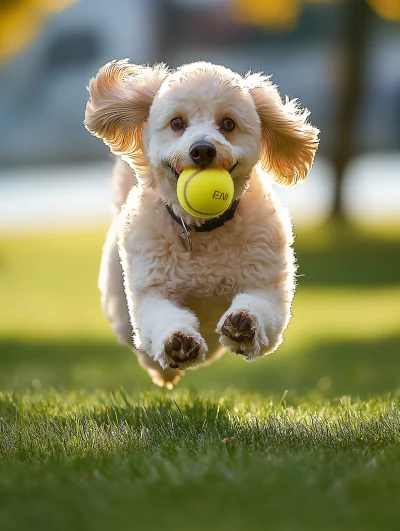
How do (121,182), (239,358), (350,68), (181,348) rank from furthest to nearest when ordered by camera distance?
1. (350,68)
2. (239,358)
3. (121,182)
4. (181,348)

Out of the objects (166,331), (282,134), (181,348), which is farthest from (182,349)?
(282,134)

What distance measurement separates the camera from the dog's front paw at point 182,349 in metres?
4.27

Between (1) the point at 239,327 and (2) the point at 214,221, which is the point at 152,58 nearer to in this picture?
(2) the point at 214,221

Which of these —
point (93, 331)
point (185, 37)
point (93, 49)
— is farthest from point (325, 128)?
point (93, 331)

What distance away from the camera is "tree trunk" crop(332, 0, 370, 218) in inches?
768

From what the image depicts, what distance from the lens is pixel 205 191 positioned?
14.5ft

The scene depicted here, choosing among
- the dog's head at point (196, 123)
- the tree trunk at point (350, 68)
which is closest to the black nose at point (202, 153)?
the dog's head at point (196, 123)

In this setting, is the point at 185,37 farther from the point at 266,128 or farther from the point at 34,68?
the point at 266,128

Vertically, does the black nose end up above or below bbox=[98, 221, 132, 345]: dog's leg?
above

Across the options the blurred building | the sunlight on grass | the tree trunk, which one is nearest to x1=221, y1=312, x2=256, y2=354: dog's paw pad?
the sunlight on grass

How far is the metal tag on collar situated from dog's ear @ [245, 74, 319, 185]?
0.67 m

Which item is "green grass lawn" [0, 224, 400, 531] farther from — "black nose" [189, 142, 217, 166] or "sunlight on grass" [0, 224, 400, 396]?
"black nose" [189, 142, 217, 166]

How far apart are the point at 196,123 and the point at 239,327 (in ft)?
3.35

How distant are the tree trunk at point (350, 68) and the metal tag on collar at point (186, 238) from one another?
15391 millimetres
